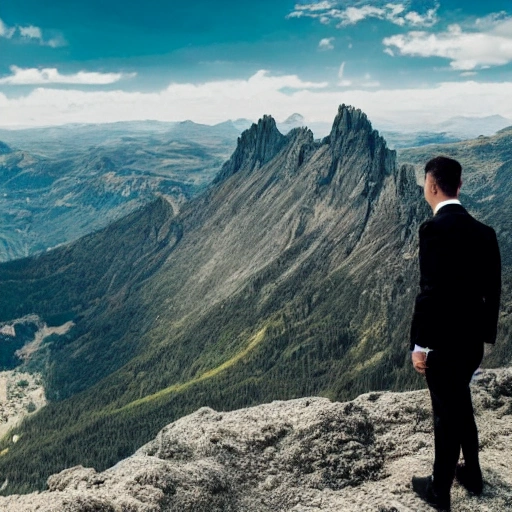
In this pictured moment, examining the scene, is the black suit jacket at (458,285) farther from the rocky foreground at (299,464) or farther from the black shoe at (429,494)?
the rocky foreground at (299,464)

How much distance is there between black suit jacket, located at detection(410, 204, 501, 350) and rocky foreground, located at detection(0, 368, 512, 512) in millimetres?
4400

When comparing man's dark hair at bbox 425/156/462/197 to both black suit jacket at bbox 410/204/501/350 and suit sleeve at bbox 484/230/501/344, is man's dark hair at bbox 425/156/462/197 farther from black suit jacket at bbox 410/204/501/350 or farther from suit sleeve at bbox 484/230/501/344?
suit sleeve at bbox 484/230/501/344

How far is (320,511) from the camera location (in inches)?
529

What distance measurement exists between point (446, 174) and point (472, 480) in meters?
7.68

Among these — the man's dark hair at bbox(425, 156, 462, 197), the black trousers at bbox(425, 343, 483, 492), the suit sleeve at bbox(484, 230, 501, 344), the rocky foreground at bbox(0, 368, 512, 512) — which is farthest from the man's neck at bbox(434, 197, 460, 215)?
the rocky foreground at bbox(0, 368, 512, 512)

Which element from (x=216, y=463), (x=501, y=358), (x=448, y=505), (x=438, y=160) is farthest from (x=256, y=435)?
(x=501, y=358)

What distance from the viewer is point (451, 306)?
37.7ft

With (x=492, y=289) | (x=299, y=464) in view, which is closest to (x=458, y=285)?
(x=492, y=289)

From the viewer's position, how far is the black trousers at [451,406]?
38.4ft

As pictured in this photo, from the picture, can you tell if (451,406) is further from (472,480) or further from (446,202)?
(446,202)

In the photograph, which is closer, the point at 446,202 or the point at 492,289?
the point at 492,289

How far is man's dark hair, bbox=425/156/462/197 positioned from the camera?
12.1 metres

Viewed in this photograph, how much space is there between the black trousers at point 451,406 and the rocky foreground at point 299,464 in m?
1.16

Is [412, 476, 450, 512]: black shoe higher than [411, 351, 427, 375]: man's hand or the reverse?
the reverse
